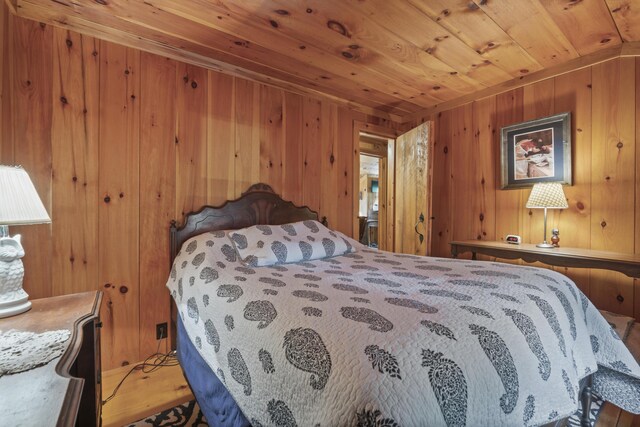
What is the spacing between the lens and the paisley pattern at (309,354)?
2.41 ft

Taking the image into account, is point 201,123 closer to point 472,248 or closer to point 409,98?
point 409,98

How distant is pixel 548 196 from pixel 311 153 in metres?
2.11

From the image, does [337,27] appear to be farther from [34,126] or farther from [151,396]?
[151,396]

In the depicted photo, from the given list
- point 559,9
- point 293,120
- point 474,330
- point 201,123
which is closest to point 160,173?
point 201,123

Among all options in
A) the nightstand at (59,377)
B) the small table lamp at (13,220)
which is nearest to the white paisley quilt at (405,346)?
the nightstand at (59,377)

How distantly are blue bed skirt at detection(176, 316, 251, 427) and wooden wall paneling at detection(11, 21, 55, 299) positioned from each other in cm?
96

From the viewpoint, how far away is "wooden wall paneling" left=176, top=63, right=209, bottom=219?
88.2 inches

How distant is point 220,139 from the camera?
2.43 metres

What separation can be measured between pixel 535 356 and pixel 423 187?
7.53 feet

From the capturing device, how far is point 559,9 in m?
1.81

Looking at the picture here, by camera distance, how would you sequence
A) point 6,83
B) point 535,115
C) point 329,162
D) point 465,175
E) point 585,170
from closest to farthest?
point 6,83 → point 585,170 → point 535,115 → point 329,162 → point 465,175

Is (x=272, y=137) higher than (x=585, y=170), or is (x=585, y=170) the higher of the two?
(x=272, y=137)

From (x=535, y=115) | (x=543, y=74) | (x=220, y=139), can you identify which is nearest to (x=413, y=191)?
(x=535, y=115)

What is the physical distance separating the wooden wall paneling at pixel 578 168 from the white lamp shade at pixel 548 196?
167mm
